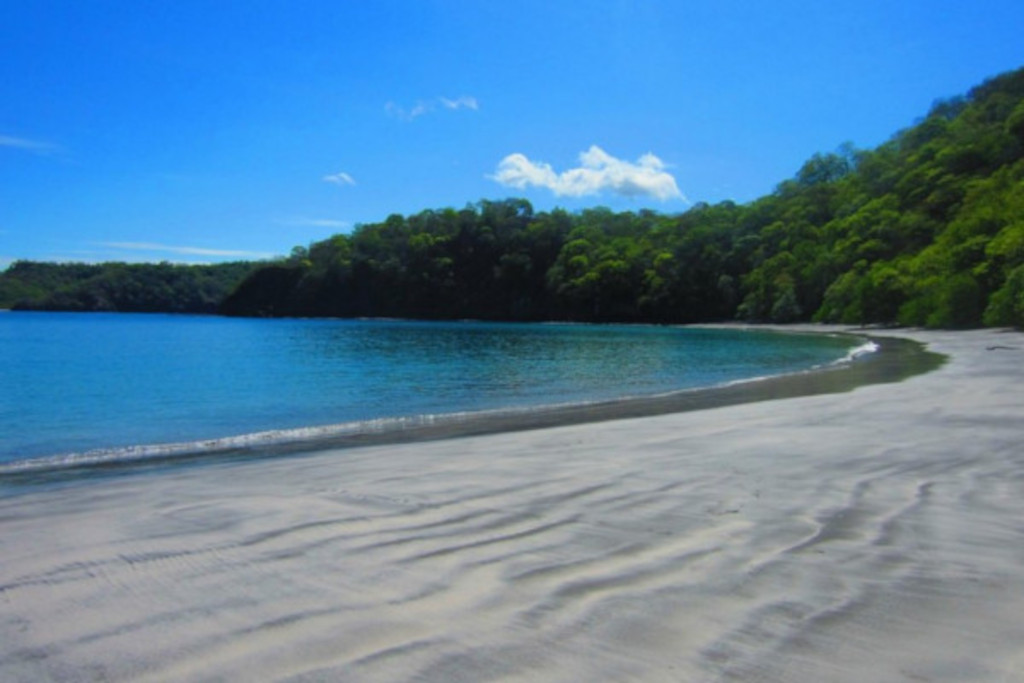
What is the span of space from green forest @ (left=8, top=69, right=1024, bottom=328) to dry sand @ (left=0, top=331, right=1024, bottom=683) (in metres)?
48.8

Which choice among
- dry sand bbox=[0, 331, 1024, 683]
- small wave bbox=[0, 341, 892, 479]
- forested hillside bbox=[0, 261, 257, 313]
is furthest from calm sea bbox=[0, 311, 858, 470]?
forested hillside bbox=[0, 261, 257, 313]

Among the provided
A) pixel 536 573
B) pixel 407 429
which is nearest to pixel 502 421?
pixel 407 429

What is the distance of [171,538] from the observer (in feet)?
18.8

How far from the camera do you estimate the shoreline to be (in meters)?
11.4

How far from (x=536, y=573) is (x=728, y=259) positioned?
119m

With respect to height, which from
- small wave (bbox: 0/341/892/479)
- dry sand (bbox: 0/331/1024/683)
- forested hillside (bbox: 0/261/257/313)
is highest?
forested hillside (bbox: 0/261/257/313)

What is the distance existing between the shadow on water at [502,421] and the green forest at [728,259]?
30.4 metres

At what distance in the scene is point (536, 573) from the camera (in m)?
4.63

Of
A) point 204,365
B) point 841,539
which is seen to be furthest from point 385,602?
point 204,365

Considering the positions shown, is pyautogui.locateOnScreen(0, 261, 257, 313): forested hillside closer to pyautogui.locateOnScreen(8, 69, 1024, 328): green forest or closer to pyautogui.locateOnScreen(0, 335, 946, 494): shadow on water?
pyautogui.locateOnScreen(8, 69, 1024, 328): green forest

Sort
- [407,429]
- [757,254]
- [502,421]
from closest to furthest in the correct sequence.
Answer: [407,429] < [502,421] < [757,254]

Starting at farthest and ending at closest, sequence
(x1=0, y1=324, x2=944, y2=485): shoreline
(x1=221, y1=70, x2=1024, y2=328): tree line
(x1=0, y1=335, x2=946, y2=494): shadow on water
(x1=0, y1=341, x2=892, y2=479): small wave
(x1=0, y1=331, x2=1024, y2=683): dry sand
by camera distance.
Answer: (x1=221, y1=70, x2=1024, y2=328): tree line < (x1=0, y1=341, x2=892, y2=479): small wave < (x1=0, y1=324, x2=944, y2=485): shoreline < (x1=0, y1=335, x2=946, y2=494): shadow on water < (x1=0, y1=331, x2=1024, y2=683): dry sand

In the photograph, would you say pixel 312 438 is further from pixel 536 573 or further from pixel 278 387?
pixel 278 387

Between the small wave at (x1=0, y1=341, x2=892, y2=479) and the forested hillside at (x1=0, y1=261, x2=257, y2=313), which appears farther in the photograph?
the forested hillside at (x1=0, y1=261, x2=257, y2=313)
